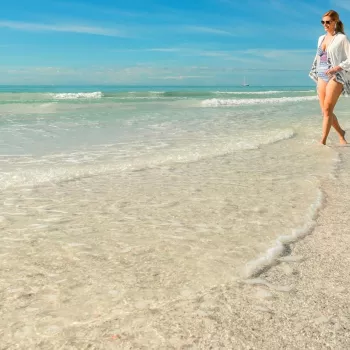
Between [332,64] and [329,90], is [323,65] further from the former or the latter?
[329,90]

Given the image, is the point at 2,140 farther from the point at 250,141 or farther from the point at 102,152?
the point at 250,141

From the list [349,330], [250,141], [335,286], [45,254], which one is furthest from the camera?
[250,141]

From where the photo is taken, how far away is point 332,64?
7070 millimetres

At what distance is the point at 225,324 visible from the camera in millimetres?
1856

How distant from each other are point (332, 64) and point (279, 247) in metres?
5.16

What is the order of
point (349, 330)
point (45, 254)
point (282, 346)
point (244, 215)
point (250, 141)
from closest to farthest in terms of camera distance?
point (282, 346), point (349, 330), point (45, 254), point (244, 215), point (250, 141)

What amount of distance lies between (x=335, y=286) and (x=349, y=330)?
0.40 meters

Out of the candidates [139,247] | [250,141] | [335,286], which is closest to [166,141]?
[250,141]

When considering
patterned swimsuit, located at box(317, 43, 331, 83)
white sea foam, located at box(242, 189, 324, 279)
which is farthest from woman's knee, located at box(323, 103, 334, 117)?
white sea foam, located at box(242, 189, 324, 279)

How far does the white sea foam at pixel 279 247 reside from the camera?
242 centimetres

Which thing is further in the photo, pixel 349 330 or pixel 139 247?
pixel 139 247

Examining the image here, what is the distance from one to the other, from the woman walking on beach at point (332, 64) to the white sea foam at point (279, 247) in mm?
4039

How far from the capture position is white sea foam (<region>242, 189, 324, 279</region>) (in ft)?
7.93

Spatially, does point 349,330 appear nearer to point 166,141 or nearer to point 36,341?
point 36,341
